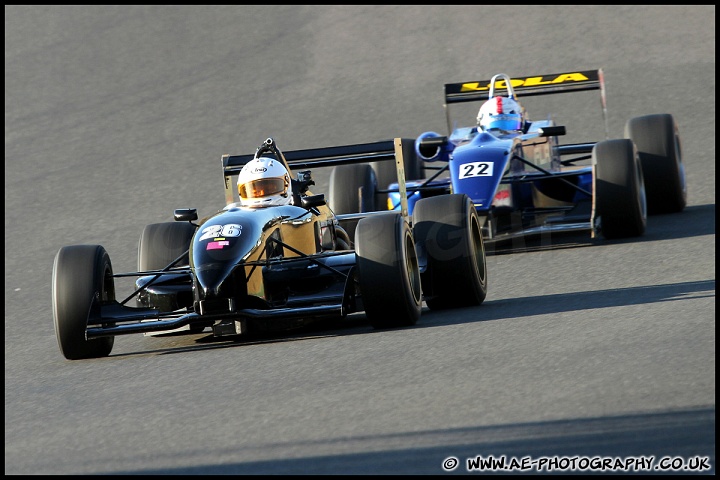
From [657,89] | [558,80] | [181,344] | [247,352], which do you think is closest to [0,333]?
[181,344]

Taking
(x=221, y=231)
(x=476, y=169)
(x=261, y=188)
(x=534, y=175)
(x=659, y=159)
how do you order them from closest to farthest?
(x=221, y=231)
(x=261, y=188)
(x=476, y=169)
(x=534, y=175)
(x=659, y=159)

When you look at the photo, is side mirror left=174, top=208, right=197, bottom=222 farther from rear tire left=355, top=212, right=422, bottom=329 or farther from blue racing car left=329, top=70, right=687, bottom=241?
blue racing car left=329, top=70, right=687, bottom=241

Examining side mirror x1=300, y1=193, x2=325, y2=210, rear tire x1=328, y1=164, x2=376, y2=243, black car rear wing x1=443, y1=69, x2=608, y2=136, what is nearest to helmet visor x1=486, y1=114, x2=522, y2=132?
black car rear wing x1=443, y1=69, x2=608, y2=136

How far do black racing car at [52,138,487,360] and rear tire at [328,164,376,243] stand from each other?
132 inches

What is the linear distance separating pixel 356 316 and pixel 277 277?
0.92 m

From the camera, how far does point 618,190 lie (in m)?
12.9

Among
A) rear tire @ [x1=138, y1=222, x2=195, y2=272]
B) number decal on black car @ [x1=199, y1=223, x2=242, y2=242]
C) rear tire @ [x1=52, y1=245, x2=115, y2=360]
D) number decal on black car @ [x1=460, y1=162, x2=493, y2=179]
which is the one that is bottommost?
rear tire @ [x1=52, y1=245, x2=115, y2=360]

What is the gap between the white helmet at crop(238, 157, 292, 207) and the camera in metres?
10.7

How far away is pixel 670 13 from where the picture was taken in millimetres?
24578

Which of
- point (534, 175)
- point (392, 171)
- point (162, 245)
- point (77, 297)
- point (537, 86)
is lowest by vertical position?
point (77, 297)

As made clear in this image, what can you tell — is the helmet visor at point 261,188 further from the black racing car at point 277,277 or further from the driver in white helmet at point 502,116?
the driver in white helmet at point 502,116

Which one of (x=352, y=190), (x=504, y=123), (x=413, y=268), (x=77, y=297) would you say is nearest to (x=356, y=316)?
(x=413, y=268)

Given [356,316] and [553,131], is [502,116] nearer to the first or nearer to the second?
Result: [553,131]

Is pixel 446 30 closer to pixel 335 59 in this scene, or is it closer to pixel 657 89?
pixel 335 59
